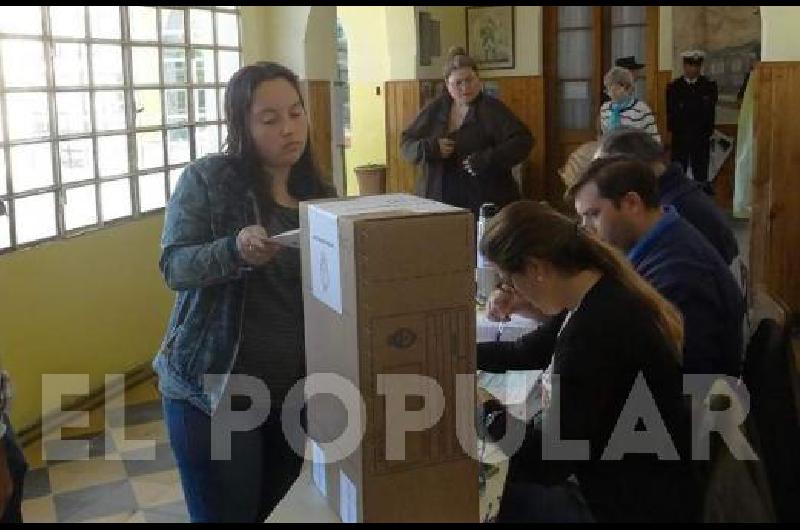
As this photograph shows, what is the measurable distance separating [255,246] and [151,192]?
316cm

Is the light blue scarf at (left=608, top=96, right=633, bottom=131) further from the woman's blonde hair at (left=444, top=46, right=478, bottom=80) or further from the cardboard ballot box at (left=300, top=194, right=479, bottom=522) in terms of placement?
the cardboard ballot box at (left=300, top=194, right=479, bottom=522)

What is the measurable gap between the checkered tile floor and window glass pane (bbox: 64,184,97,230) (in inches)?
33.4

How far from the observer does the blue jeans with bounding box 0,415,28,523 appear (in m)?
1.60

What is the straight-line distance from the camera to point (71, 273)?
154 inches

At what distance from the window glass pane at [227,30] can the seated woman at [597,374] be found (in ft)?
12.6

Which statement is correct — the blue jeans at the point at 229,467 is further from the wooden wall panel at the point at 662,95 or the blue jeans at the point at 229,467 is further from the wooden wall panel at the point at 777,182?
the wooden wall panel at the point at 662,95

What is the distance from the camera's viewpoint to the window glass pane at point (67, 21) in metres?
3.83

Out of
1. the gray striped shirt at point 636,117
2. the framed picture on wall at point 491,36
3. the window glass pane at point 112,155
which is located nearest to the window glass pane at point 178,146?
the window glass pane at point 112,155

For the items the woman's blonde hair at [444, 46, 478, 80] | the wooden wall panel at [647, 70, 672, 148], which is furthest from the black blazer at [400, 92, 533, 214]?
the wooden wall panel at [647, 70, 672, 148]

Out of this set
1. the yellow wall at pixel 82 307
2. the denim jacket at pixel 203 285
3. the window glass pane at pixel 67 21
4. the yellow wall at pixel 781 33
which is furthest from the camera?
the yellow wall at pixel 781 33

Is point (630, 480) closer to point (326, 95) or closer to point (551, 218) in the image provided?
point (551, 218)

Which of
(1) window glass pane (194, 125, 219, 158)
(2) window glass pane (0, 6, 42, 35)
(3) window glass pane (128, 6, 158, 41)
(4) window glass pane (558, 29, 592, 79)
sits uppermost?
(4) window glass pane (558, 29, 592, 79)

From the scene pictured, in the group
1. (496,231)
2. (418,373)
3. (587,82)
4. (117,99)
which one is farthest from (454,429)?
(587,82)

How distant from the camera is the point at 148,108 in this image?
14.7 feet
